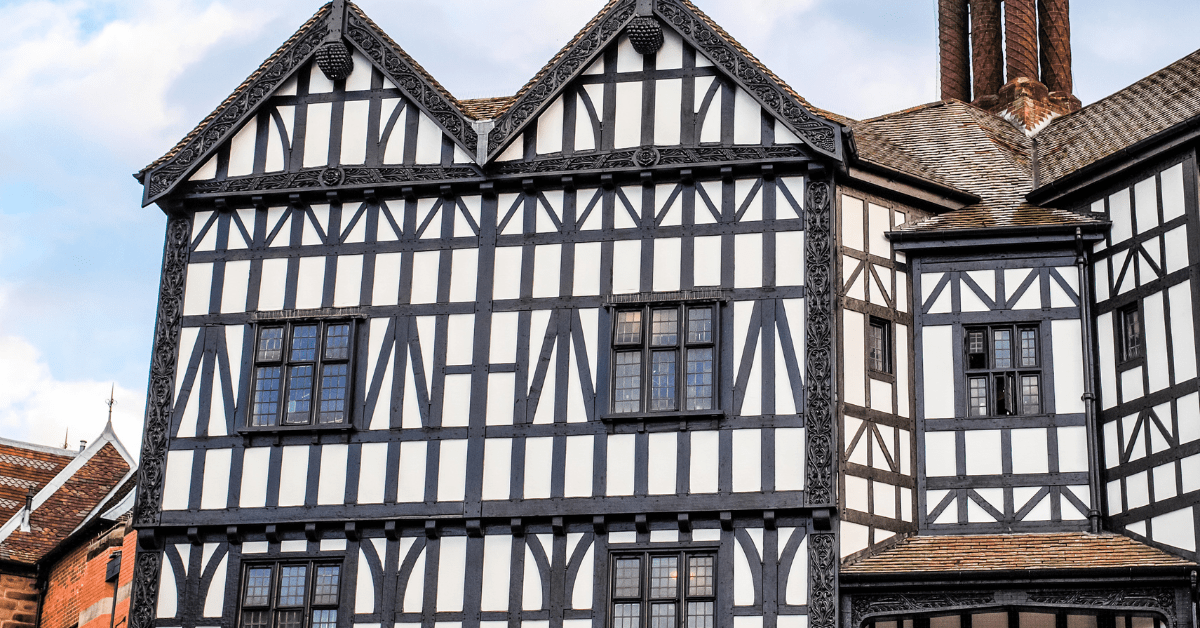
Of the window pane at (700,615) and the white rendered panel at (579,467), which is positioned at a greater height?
the white rendered panel at (579,467)

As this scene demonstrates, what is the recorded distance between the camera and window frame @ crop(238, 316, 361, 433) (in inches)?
977

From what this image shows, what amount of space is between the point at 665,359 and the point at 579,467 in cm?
196

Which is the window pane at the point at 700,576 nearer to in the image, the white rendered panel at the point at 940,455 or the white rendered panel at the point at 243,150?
the white rendered panel at the point at 940,455

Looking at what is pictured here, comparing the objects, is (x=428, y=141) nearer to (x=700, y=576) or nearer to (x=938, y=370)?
(x=700, y=576)

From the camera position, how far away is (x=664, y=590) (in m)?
23.2

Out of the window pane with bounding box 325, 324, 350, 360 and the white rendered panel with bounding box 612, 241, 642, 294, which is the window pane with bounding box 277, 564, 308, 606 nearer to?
the window pane with bounding box 325, 324, 350, 360

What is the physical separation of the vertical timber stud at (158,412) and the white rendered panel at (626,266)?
674 centimetres

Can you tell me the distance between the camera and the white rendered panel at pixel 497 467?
24062mm

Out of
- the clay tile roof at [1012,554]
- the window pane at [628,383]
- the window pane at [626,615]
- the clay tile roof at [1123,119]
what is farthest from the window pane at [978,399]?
the window pane at [626,615]

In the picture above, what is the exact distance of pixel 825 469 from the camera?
23.2m

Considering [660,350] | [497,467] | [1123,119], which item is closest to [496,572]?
[497,467]

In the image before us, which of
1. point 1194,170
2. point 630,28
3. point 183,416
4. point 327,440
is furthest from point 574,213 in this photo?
point 1194,170

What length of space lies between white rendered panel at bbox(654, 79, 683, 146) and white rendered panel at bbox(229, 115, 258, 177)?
6352mm

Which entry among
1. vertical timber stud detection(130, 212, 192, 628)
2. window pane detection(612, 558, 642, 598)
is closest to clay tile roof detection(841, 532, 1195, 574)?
window pane detection(612, 558, 642, 598)
